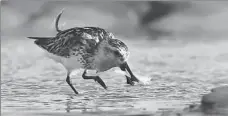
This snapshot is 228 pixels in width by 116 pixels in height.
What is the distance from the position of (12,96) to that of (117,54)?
3.98ft

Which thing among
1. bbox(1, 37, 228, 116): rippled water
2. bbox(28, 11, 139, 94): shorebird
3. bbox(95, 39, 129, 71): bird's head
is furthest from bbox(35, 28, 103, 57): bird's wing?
bbox(1, 37, 228, 116): rippled water

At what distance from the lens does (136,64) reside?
4.99 metres

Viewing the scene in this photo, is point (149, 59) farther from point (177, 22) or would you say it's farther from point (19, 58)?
point (19, 58)

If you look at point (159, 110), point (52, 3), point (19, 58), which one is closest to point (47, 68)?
point (19, 58)

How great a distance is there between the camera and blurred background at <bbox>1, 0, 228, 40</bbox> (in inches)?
208

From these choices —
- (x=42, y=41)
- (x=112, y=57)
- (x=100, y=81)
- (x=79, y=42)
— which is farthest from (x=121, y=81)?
(x=42, y=41)

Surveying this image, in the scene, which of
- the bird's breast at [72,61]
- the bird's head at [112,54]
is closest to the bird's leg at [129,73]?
the bird's head at [112,54]

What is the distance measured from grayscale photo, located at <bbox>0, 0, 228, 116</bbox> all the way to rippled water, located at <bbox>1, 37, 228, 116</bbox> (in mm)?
11

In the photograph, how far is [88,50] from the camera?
462 cm

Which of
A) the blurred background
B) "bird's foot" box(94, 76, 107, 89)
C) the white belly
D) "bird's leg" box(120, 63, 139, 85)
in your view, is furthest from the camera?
the blurred background

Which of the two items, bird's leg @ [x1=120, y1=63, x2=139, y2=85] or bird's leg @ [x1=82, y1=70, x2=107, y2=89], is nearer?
bird's leg @ [x1=120, y1=63, x2=139, y2=85]

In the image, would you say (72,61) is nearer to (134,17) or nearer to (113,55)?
(113,55)

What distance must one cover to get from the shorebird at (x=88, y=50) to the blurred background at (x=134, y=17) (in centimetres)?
42

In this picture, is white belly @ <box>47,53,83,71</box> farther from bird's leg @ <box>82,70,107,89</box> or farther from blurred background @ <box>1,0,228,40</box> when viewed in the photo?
blurred background @ <box>1,0,228,40</box>
